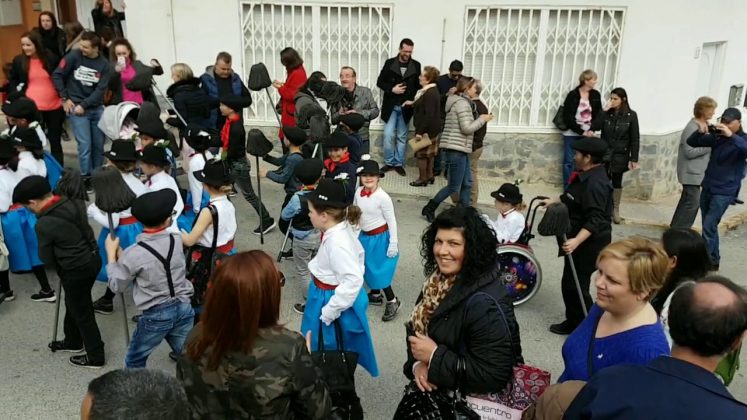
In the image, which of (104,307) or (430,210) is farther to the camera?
(430,210)

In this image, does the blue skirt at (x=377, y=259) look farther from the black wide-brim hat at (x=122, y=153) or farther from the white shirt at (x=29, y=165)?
the white shirt at (x=29, y=165)

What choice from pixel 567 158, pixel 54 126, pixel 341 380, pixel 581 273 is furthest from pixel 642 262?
pixel 54 126

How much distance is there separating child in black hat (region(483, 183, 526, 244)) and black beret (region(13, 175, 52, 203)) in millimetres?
3548

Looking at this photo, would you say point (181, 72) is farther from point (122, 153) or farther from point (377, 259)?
point (377, 259)

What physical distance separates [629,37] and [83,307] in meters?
7.74

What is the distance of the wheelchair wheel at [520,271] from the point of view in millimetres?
5672

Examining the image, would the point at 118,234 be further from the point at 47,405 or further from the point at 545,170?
the point at 545,170

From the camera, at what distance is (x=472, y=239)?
3.09 meters

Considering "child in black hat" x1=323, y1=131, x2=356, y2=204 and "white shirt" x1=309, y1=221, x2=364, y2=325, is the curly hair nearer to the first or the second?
"white shirt" x1=309, y1=221, x2=364, y2=325

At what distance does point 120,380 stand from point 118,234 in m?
3.52

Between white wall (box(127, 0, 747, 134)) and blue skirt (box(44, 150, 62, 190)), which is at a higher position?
white wall (box(127, 0, 747, 134))

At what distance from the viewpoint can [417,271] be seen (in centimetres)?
670

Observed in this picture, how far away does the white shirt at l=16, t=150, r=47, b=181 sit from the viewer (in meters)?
5.82

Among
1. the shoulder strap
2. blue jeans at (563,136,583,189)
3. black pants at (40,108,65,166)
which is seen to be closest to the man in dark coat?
the shoulder strap
